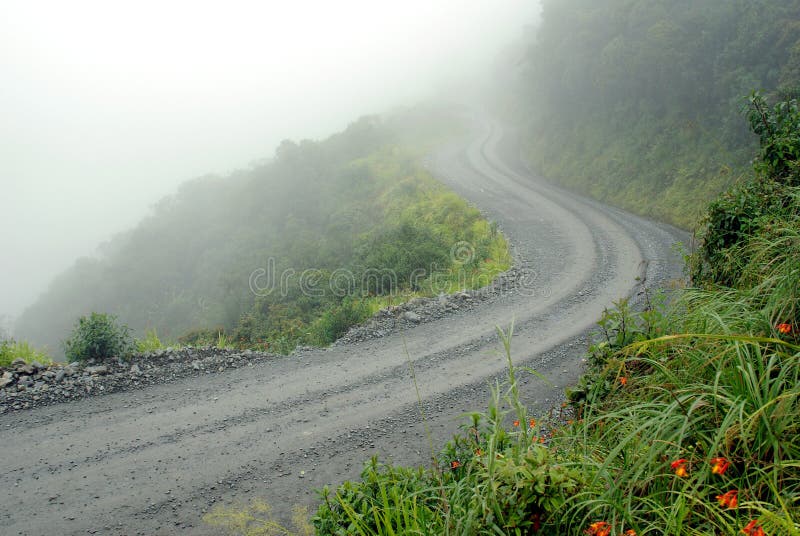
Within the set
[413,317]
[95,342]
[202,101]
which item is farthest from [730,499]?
[202,101]

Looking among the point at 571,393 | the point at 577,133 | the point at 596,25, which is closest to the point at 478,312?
the point at 571,393

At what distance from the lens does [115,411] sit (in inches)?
297

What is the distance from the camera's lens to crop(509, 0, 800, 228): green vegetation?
17188 millimetres

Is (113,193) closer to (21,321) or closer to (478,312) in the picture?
(21,321)

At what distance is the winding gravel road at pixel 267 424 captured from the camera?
558 centimetres

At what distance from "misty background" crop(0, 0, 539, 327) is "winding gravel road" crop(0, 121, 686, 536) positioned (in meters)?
58.0

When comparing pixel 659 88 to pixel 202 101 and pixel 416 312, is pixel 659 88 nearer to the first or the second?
pixel 416 312

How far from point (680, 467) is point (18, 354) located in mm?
11320

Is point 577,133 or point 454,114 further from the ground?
point 454,114

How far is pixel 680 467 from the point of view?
7.52 ft

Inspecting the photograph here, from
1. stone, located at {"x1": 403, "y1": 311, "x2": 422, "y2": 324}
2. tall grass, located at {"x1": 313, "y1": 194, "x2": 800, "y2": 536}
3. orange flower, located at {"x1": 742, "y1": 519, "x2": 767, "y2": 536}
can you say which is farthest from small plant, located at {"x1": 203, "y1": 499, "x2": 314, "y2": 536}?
stone, located at {"x1": 403, "y1": 311, "x2": 422, "y2": 324}

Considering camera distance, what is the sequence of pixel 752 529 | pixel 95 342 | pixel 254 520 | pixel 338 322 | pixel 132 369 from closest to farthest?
1. pixel 752 529
2. pixel 254 520
3. pixel 132 369
4. pixel 95 342
5. pixel 338 322

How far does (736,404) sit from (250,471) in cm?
557

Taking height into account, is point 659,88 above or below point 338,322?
above
